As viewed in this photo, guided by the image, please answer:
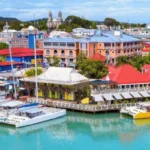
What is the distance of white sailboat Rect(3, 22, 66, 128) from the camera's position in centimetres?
2522

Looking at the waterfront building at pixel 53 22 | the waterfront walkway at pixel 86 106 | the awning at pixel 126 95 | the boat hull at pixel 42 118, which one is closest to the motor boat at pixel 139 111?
the waterfront walkway at pixel 86 106

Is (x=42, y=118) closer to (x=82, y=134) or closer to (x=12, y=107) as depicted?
(x=12, y=107)

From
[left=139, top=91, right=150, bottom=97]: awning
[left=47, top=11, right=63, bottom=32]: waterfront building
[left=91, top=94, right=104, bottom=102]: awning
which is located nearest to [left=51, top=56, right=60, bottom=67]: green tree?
[left=91, top=94, right=104, bottom=102]: awning

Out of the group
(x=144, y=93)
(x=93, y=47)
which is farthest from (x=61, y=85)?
(x=93, y=47)

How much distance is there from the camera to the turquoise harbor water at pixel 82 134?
22.0 meters

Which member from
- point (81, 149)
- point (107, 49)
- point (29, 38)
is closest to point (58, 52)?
point (107, 49)

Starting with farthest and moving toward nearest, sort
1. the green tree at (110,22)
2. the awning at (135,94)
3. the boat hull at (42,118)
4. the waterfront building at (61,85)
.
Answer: the green tree at (110,22), the waterfront building at (61,85), the awning at (135,94), the boat hull at (42,118)

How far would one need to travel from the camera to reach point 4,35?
255ft

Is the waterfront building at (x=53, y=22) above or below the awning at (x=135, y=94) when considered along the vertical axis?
above

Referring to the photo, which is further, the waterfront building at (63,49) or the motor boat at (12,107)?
the waterfront building at (63,49)

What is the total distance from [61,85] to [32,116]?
15.1 feet

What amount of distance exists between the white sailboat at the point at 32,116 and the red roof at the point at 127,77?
210 inches

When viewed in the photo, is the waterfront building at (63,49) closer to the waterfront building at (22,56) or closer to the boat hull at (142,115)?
the waterfront building at (22,56)

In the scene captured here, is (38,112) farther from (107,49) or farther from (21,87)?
(107,49)
